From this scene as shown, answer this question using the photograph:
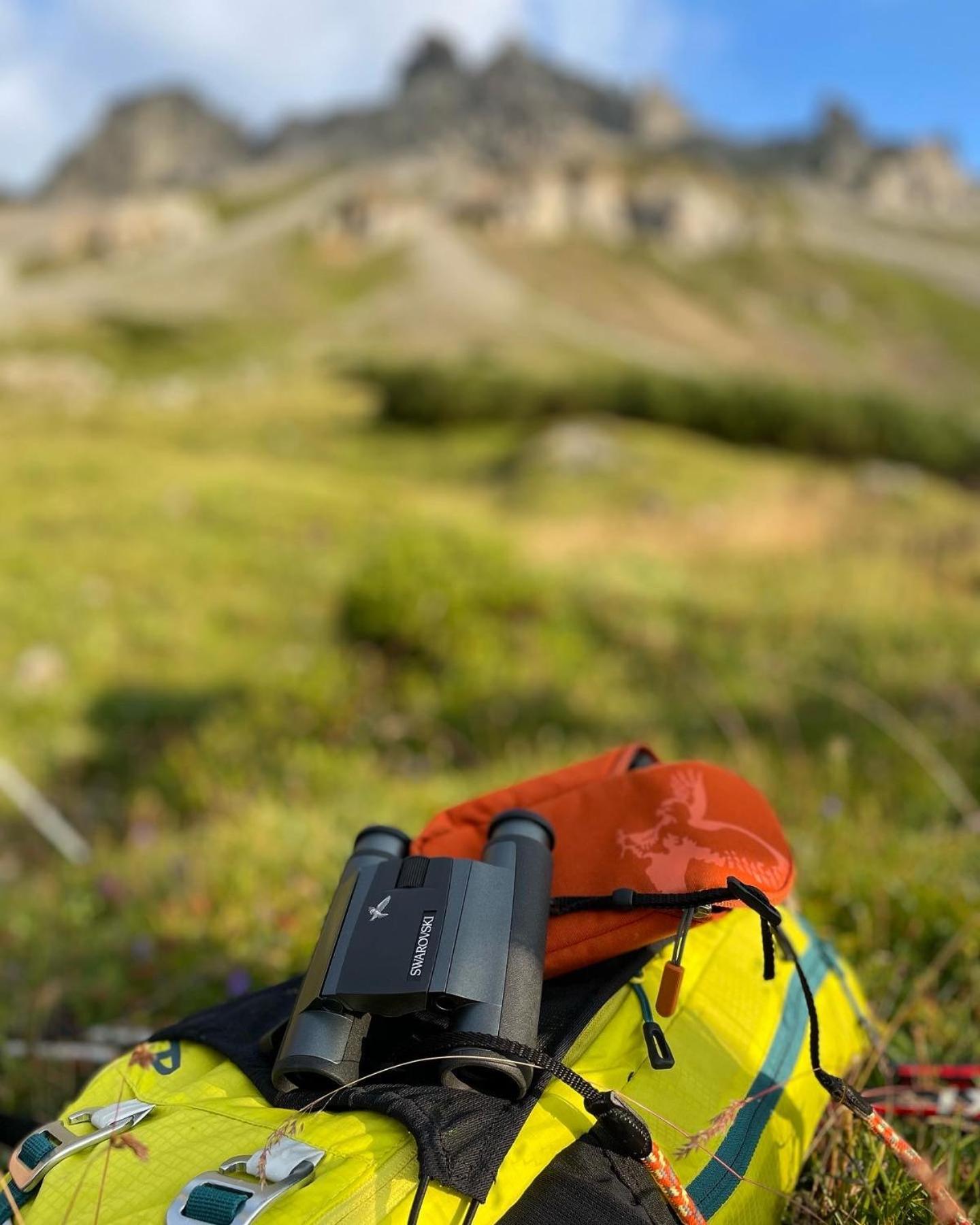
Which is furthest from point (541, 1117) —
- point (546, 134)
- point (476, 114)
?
point (476, 114)

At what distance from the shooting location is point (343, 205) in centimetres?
9569

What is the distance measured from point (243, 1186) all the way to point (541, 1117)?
478mm

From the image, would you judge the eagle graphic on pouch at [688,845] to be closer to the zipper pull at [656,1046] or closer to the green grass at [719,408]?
the zipper pull at [656,1046]

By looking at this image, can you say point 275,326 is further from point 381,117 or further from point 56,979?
point 381,117

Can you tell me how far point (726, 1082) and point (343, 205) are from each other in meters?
105

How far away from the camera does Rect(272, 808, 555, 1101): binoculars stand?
1550 mm

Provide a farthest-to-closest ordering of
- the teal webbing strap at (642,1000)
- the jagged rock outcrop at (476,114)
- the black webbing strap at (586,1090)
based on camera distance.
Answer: the jagged rock outcrop at (476,114)
the teal webbing strap at (642,1000)
the black webbing strap at (586,1090)

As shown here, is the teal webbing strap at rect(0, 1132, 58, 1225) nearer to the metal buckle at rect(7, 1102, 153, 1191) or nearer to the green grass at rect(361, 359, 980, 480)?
the metal buckle at rect(7, 1102, 153, 1191)

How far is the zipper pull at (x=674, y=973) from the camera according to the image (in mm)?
1673

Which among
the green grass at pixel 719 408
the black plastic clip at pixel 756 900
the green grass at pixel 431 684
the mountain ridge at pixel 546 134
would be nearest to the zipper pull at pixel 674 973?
the black plastic clip at pixel 756 900

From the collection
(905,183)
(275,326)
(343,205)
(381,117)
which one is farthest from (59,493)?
(381,117)

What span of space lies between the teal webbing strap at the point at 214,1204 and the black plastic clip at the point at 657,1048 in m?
0.74

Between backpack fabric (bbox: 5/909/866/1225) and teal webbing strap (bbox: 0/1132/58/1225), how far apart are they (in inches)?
1.4

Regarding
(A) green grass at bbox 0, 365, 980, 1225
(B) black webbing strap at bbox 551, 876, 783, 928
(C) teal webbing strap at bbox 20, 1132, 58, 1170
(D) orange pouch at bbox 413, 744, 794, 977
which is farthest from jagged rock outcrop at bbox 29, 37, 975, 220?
(C) teal webbing strap at bbox 20, 1132, 58, 1170
